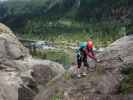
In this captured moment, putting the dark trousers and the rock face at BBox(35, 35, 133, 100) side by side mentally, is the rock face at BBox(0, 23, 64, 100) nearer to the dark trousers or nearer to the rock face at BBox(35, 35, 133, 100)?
the dark trousers

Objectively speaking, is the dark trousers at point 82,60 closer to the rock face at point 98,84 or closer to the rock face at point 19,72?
the rock face at point 98,84

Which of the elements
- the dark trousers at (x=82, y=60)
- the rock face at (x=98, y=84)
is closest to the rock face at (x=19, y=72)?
the dark trousers at (x=82, y=60)

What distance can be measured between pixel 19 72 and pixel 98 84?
18.0 meters

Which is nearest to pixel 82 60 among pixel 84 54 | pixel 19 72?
pixel 84 54

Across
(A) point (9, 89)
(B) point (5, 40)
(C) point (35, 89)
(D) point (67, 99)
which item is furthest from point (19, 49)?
(D) point (67, 99)

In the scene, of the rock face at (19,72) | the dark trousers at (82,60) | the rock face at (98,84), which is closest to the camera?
the rock face at (98,84)

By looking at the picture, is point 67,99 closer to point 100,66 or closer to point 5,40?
point 100,66

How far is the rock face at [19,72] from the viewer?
36.7 m

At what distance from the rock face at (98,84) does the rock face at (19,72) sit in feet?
36.1

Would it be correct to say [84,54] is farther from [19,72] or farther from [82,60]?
[19,72]

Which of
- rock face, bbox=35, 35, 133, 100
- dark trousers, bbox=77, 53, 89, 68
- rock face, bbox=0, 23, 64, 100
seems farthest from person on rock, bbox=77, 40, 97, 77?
rock face, bbox=0, 23, 64, 100

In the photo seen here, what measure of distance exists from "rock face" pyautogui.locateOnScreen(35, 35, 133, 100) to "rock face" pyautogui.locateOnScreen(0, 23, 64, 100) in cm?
1099

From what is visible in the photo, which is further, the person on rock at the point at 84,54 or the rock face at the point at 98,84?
the person on rock at the point at 84,54

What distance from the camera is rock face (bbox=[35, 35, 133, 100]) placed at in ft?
72.0
